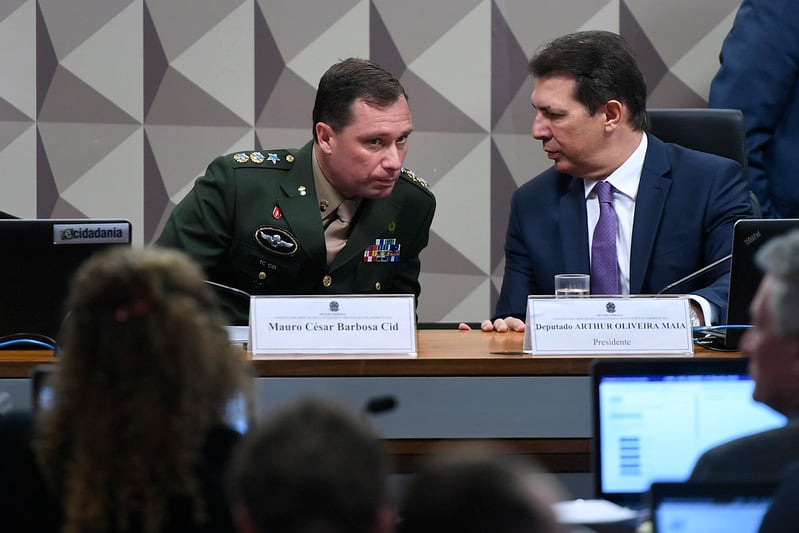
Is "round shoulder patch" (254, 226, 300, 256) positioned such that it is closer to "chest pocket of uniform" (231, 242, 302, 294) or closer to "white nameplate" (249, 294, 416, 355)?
"chest pocket of uniform" (231, 242, 302, 294)

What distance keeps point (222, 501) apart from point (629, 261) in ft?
6.96

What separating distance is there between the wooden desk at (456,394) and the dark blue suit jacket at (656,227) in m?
0.88

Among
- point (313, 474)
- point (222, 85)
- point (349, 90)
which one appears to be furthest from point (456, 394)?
point (222, 85)

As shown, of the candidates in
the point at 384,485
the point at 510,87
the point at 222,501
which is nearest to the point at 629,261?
the point at 510,87

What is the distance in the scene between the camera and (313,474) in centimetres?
114

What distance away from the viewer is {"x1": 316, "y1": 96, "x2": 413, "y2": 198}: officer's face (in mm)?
3605

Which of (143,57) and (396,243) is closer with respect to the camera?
(396,243)

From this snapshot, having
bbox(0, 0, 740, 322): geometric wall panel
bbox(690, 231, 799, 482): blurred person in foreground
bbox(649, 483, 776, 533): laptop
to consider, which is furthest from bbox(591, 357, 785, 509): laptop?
bbox(0, 0, 740, 322): geometric wall panel

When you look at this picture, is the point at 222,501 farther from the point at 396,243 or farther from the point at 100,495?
the point at 396,243

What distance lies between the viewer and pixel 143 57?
4953 mm

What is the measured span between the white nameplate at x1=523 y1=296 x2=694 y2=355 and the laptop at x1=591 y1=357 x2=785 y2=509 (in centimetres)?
58

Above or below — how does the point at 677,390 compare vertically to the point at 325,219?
below

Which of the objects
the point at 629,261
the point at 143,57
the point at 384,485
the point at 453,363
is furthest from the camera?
the point at 143,57

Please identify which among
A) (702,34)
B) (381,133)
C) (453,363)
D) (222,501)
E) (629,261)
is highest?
(702,34)
